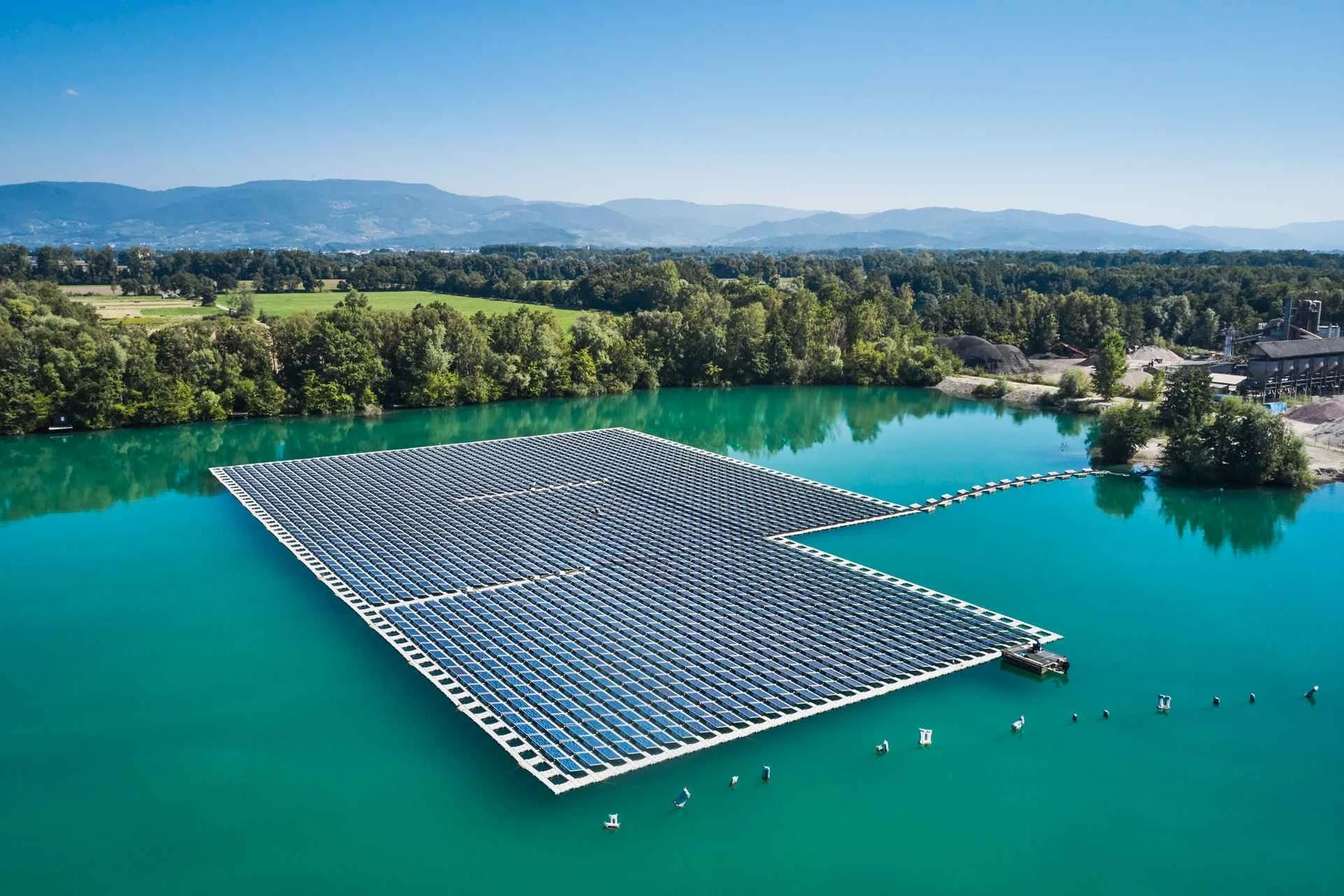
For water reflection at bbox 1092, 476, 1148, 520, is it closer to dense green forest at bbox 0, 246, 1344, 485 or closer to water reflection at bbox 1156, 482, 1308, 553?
water reflection at bbox 1156, 482, 1308, 553

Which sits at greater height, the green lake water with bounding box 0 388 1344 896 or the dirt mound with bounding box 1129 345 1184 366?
the dirt mound with bounding box 1129 345 1184 366

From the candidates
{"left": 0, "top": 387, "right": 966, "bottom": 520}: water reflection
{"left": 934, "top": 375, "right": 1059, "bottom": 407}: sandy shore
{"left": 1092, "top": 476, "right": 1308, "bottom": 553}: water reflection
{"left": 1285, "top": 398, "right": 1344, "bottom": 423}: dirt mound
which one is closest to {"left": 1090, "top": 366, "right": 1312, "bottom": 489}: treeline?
{"left": 1092, "top": 476, "right": 1308, "bottom": 553}: water reflection

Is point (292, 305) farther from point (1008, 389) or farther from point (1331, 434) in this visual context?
point (1331, 434)

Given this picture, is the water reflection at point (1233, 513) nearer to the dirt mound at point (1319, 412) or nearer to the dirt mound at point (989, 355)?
the dirt mound at point (1319, 412)

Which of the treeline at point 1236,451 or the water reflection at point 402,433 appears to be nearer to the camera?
the treeline at point 1236,451

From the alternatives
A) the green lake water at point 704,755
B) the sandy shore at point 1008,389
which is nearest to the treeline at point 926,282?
the sandy shore at point 1008,389

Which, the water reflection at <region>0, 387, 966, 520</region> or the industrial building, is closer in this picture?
the water reflection at <region>0, 387, 966, 520</region>

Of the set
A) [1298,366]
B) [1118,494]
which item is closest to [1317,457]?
[1118,494]
